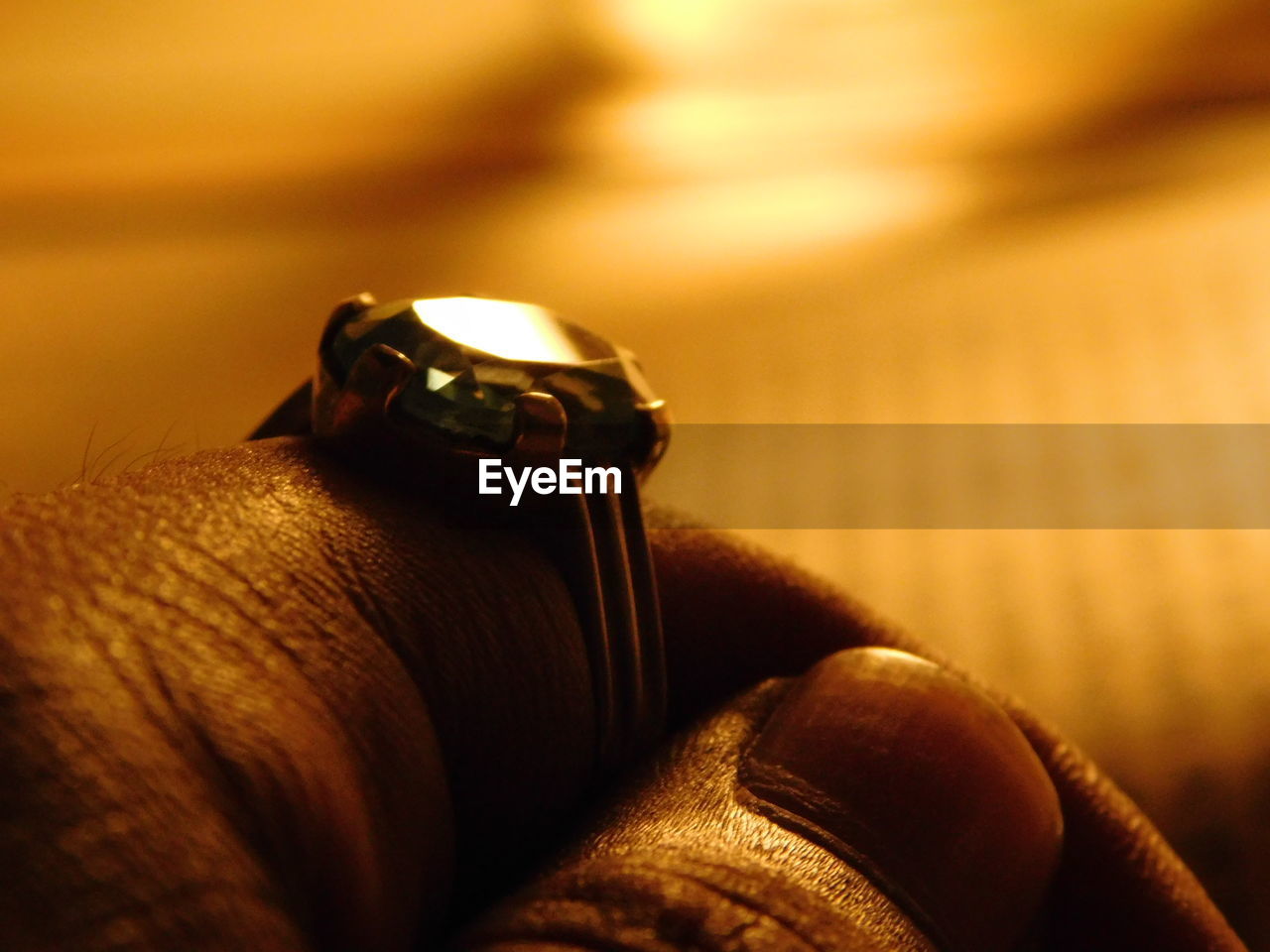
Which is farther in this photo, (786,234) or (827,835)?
(786,234)

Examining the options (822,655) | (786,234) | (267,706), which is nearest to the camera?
(267,706)

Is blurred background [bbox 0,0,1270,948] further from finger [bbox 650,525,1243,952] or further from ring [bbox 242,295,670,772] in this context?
ring [bbox 242,295,670,772]

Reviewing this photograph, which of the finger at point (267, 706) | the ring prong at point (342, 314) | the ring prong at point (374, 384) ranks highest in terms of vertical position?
the ring prong at point (342, 314)

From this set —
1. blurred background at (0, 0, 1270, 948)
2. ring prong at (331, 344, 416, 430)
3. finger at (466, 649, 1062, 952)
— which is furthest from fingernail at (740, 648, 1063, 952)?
blurred background at (0, 0, 1270, 948)

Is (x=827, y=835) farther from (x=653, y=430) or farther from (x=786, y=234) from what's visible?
(x=786, y=234)

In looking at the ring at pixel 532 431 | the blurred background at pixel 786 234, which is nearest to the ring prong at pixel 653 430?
the ring at pixel 532 431

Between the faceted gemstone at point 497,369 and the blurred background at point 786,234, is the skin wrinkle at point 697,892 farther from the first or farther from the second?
the blurred background at point 786,234

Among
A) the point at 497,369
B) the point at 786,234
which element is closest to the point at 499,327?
the point at 497,369

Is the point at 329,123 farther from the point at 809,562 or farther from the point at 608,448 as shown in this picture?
the point at 608,448
